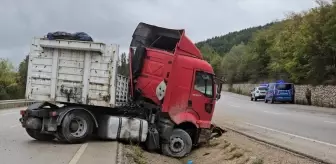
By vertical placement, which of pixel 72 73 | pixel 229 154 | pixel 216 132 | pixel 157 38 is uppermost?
pixel 157 38

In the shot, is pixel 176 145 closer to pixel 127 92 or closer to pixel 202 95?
pixel 202 95

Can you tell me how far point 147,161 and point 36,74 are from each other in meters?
3.72

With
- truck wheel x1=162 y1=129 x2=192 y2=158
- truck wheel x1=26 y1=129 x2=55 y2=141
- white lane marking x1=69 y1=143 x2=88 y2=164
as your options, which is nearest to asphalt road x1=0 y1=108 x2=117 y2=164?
white lane marking x1=69 y1=143 x2=88 y2=164

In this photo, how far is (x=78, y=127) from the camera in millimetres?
12562

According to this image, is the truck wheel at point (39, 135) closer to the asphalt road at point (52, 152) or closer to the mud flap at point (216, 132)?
the asphalt road at point (52, 152)

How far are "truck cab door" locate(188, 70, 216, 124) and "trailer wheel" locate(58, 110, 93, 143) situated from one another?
9.89ft

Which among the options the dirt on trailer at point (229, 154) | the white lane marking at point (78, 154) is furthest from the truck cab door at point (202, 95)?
the white lane marking at point (78, 154)

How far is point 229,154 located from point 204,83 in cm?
222

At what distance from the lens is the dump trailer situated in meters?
12.5

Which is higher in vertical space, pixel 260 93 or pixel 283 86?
pixel 283 86

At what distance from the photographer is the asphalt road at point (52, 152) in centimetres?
973

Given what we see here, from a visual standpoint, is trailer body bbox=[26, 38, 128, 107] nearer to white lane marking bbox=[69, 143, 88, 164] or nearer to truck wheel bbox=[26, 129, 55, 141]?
truck wheel bbox=[26, 129, 55, 141]

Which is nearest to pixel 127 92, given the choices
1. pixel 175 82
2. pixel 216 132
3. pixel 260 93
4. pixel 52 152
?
pixel 175 82

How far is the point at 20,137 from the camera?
46.2 feet
